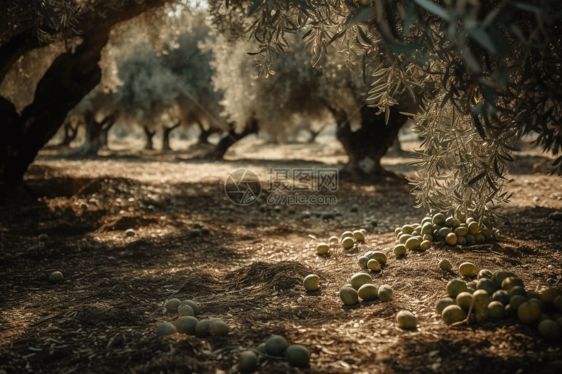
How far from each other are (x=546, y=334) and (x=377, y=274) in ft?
7.39

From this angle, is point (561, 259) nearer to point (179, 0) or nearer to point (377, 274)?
point (377, 274)

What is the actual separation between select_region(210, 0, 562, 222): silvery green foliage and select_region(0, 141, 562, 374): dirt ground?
3.90ft

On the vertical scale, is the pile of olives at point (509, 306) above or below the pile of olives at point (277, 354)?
above

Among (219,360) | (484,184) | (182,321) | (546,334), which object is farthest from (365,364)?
(484,184)

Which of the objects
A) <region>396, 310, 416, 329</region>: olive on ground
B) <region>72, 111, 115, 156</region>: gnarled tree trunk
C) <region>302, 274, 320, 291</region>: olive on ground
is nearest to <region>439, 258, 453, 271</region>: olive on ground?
<region>302, 274, 320, 291</region>: olive on ground

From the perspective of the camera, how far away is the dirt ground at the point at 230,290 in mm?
3084

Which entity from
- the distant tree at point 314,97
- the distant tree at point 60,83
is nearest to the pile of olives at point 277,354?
the distant tree at point 60,83

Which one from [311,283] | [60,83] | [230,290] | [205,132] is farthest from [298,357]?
[205,132]

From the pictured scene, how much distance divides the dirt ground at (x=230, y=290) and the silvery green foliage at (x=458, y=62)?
46.8 inches

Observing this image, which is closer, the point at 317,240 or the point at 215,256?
the point at 215,256

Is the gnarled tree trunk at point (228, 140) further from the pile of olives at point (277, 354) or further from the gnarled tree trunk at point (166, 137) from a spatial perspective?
the pile of olives at point (277, 354)

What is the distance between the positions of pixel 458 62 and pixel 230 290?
131 inches

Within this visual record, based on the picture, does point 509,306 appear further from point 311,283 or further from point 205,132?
point 205,132

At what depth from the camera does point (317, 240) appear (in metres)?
7.77
